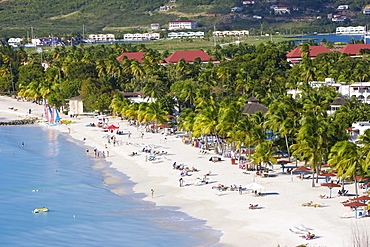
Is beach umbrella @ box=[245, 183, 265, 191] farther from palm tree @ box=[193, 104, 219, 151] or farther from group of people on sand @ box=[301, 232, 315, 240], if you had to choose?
palm tree @ box=[193, 104, 219, 151]

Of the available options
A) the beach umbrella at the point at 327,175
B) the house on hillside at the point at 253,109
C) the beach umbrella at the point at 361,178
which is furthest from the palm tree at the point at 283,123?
the beach umbrella at the point at 361,178

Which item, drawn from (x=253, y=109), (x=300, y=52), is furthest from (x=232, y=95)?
(x=300, y=52)

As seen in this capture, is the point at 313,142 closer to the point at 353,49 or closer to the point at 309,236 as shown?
the point at 309,236

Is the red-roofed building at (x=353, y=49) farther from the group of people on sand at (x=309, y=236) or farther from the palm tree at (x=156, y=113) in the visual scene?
the group of people on sand at (x=309, y=236)

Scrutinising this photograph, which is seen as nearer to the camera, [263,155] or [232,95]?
[263,155]

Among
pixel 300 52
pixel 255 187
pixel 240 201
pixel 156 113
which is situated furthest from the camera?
pixel 300 52
